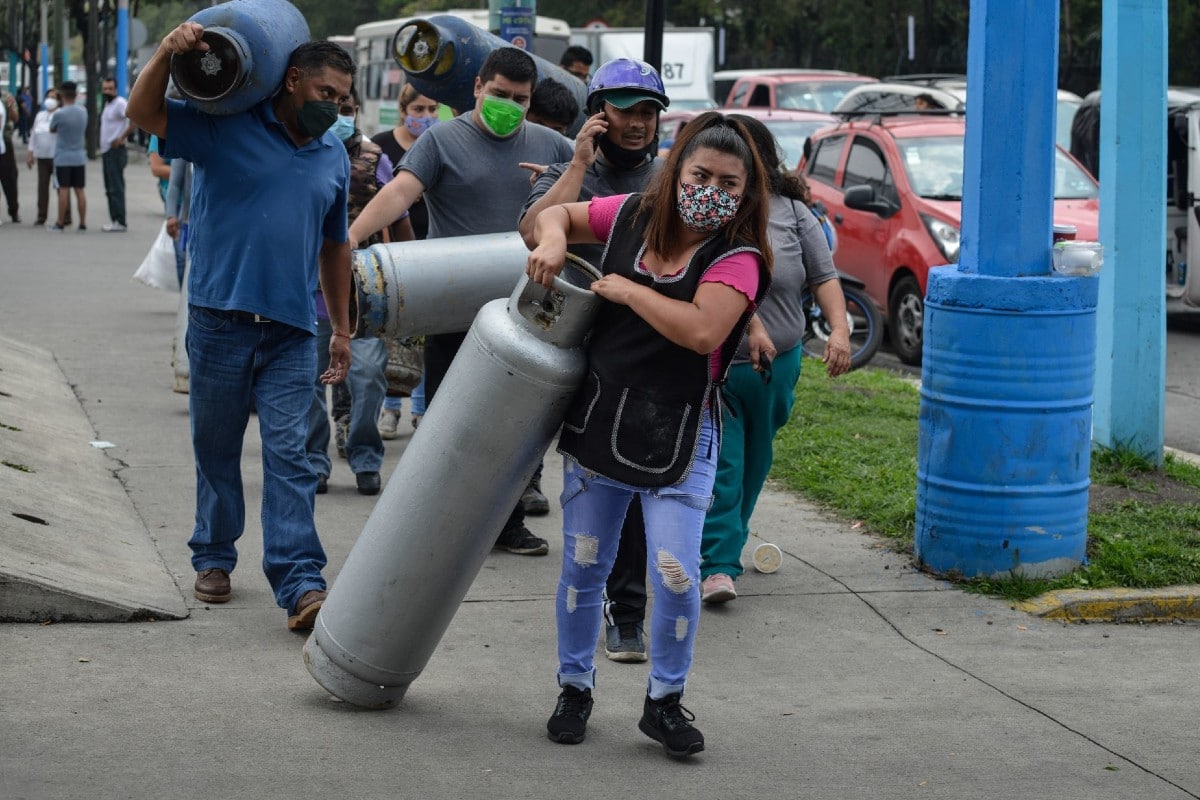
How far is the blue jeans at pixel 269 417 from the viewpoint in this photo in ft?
17.6

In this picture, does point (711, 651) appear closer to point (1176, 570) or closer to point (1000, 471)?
point (1000, 471)

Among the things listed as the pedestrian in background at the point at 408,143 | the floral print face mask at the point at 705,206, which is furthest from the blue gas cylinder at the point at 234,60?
the pedestrian in background at the point at 408,143

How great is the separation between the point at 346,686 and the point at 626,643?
110 cm

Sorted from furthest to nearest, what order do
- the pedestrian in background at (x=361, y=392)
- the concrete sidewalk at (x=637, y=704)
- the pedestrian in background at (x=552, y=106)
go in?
the pedestrian in background at (x=361, y=392)
the pedestrian in background at (x=552, y=106)
the concrete sidewalk at (x=637, y=704)

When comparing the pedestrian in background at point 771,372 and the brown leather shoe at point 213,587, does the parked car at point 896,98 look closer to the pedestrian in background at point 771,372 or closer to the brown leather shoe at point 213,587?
the pedestrian in background at point 771,372

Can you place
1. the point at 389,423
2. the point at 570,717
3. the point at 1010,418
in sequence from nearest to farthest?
1. the point at 570,717
2. the point at 1010,418
3. the point at 389,423

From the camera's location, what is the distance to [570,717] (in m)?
4.55

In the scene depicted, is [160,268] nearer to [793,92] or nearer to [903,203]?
[903,203]

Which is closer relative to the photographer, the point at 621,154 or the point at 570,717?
the point at 570,717

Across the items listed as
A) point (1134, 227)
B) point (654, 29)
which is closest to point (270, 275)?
point (1134, 227)

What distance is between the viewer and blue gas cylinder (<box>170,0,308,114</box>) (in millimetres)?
5000

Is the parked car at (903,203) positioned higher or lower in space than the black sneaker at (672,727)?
higher

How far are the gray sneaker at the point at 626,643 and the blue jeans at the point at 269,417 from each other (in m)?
0.94

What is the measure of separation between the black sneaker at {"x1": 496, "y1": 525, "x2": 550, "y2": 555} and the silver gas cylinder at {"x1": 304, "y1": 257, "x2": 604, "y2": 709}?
6.47 ft
